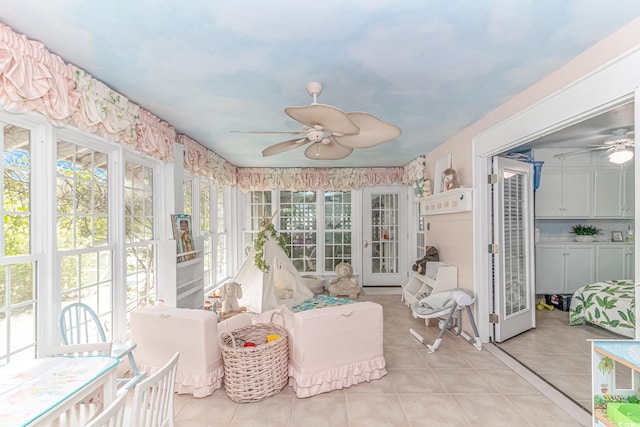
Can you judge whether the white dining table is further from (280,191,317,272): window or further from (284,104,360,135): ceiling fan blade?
(280,191,317,272): window

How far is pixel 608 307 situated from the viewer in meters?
3.62

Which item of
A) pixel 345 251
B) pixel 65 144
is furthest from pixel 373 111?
pixel 345 251

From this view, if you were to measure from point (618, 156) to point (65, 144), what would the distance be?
5.22 m

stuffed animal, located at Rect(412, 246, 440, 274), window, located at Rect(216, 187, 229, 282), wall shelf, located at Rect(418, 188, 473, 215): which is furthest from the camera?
window, located at Rect(216, 187, 229, 282)

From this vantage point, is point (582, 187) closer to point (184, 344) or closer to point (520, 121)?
point (520, 121)

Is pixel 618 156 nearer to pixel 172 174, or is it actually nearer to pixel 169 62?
pixel 169 62

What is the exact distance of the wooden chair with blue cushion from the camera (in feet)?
6.52

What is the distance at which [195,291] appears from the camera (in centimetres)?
380

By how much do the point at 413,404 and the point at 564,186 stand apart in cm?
411

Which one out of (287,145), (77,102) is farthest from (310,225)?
(77,102)

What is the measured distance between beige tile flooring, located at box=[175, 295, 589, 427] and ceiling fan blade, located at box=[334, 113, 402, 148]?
1.84 metres

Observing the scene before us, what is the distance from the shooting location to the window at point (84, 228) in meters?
2.20

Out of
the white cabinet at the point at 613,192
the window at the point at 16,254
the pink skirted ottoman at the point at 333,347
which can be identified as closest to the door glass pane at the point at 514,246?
the pink skirted ottoman at the point at 333,347

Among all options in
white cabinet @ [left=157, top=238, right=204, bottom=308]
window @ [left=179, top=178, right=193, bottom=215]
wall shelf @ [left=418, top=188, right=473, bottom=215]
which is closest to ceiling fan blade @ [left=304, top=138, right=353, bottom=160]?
wall shelf @ [left=418, top=188, right=473, bottom=215]
